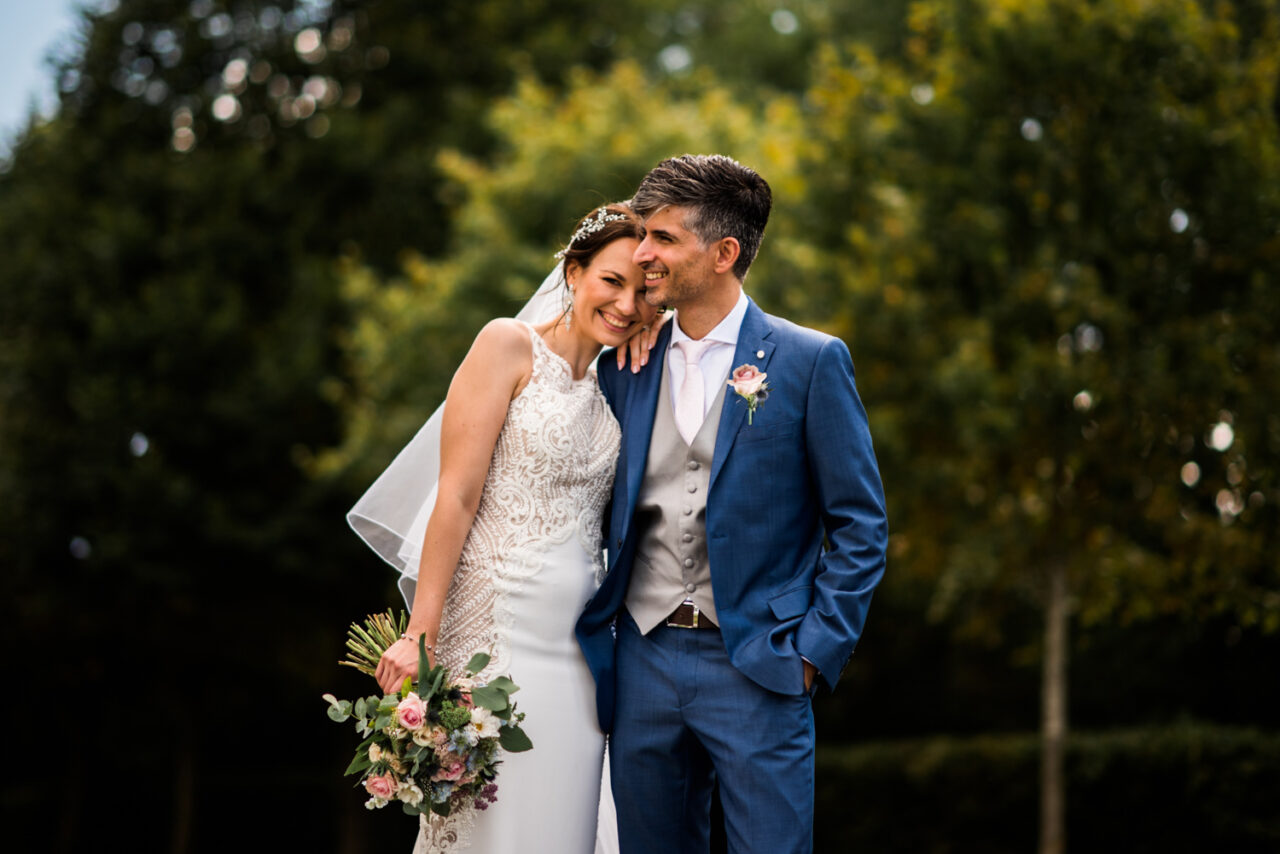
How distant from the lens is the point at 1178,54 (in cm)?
751

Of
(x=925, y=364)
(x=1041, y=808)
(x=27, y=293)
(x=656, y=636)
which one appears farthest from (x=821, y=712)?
(x=656, y=636)

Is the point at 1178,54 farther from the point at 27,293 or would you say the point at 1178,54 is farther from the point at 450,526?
the point at 27,293

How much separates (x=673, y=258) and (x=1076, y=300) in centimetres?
520

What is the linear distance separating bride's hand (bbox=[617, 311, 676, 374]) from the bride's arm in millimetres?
289

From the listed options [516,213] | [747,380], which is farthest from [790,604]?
[516,213]

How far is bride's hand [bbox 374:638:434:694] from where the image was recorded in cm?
322

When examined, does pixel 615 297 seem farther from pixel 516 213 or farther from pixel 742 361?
pixel 516 213

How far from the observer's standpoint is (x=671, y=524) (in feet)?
10.7

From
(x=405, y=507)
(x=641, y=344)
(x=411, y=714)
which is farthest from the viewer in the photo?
(x=405, y=507)

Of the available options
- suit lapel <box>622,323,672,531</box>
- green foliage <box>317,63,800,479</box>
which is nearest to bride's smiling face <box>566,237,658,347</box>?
suit lapel <box>622,323,672,531</box>

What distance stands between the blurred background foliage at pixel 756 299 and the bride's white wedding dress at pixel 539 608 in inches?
152

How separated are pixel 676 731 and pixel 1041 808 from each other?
7142 mm

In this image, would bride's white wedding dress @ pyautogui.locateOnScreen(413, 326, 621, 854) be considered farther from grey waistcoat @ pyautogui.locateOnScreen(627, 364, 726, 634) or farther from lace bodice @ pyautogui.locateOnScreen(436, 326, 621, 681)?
grey waistcoat @ pyautogui.locateOnScreen(627, 364, 726, 634)

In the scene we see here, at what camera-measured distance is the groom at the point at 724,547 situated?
3.08 meters
